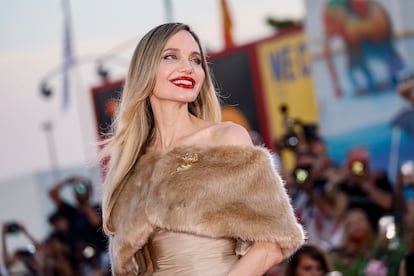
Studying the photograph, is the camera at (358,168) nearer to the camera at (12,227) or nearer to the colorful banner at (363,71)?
the colorful banner at (363,71)

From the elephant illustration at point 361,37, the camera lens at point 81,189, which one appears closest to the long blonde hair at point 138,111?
the elephant illustration at point 361,37

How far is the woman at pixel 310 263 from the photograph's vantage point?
8.84 metres

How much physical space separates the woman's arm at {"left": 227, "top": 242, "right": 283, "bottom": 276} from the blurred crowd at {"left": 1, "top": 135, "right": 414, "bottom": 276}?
3038 millimetres

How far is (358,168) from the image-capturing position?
1138 cm

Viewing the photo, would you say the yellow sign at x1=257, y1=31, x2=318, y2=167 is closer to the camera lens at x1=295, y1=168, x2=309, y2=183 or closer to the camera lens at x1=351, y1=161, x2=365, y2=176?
the camera lens at x1=295, y1=168, x2=309, y2=183

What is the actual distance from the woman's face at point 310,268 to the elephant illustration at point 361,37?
3783 millimetres

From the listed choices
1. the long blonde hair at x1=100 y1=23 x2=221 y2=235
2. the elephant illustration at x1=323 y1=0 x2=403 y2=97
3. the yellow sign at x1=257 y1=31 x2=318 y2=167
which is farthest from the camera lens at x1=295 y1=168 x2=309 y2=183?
the long blonde hair at x1=100 y1=23 x2=221 y2=235

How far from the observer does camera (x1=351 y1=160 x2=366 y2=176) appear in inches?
448

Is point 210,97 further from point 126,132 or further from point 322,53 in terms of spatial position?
point 322,53

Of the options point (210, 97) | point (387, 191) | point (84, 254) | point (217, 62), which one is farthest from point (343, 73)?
point (210, 97)

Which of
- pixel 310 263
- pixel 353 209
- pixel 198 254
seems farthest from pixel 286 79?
pixel 198 254

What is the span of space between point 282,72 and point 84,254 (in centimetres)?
518

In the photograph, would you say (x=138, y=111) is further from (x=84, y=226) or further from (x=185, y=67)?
(x=84, y=226)

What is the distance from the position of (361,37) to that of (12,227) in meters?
4.02
